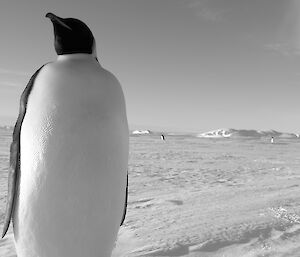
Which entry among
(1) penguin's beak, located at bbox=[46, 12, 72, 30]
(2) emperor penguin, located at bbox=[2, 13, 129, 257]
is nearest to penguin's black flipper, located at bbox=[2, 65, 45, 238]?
(2) emperor penguin, located at bbox=[2, 13, 129, 257]

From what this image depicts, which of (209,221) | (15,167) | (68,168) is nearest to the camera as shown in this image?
(68,168)

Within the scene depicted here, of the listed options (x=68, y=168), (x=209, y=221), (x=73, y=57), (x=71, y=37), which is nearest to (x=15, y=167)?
(x=68, y=168)

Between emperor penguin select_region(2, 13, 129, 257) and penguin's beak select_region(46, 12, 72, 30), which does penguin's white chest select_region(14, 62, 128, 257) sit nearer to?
emperor penguin select_region(2, 13, 129, 257)

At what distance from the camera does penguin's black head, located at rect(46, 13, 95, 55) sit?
222cm

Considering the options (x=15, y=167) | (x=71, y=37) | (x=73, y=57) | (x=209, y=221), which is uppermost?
(x=71, y=37)

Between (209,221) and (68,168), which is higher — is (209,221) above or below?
below

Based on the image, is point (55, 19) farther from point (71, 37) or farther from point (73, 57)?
point (73, 57)

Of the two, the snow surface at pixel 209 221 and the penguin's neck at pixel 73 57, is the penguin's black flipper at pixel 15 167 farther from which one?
the snow surface at pixel 209 221

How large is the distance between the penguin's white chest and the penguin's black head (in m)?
0.28

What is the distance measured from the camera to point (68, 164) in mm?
2023

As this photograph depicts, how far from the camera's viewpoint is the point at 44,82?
211 cm

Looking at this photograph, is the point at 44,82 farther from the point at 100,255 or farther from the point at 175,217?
the point at 175,217

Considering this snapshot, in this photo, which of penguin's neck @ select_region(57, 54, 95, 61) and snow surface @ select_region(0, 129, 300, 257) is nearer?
penguin's neck @ select_region(57, 54, 95, 61)

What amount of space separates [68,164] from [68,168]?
22mm
